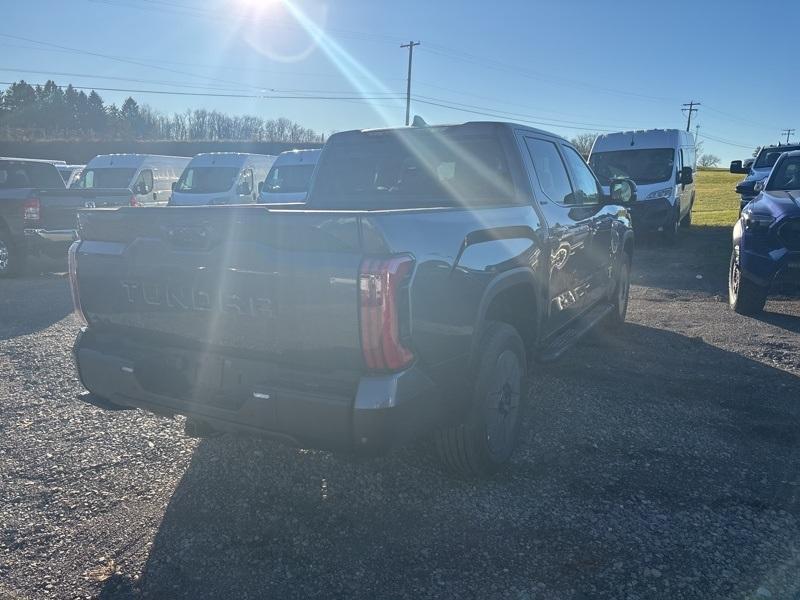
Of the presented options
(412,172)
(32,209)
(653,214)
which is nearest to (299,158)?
(32,209)

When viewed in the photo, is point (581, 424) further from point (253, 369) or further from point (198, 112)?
point (198, 112)

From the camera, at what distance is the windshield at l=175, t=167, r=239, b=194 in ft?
51.9

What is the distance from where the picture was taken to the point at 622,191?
5906 millimetres

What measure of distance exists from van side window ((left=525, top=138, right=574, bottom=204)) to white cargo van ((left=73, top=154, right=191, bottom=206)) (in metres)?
12.8

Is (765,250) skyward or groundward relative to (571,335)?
skyward

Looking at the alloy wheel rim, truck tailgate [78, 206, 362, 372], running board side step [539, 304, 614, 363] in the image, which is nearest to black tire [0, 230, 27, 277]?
truck tailgate [78, 206, 362, 372]

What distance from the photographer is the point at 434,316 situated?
9.36ft

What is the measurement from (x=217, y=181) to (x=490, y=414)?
45.6 feet

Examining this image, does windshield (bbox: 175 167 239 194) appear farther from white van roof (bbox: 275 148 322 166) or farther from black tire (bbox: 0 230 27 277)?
black tire (bbox: 0 230 27 277)

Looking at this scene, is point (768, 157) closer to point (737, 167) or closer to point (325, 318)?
point (737, 167)

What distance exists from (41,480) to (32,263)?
11.3 m

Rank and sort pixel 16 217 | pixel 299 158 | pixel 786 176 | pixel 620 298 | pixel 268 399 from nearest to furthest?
pixel 268 399
pixel 620 298
pixel 786 176
pixel 16 217
pixel 299 158

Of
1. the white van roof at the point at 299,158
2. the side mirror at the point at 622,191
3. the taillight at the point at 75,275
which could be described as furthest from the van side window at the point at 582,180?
the white van roof at the point at 299,158

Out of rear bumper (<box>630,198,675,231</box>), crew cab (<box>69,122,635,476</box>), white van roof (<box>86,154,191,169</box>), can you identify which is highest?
white van roof (<box>86,154,191,169</box>)
